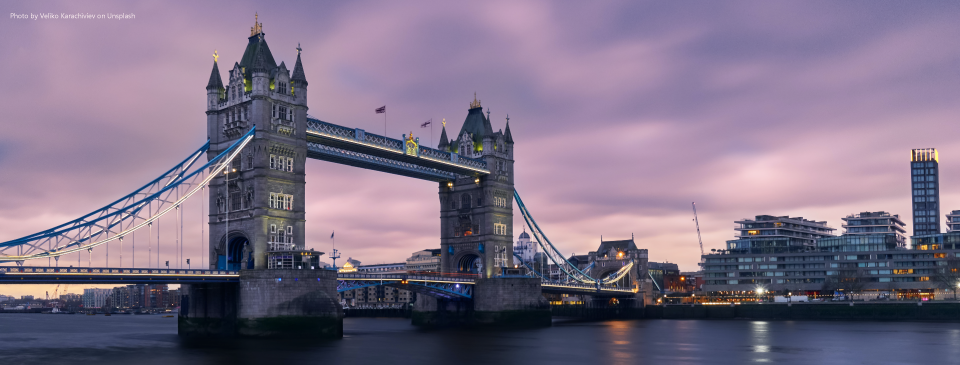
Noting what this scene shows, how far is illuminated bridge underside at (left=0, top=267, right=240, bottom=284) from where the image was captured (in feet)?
207

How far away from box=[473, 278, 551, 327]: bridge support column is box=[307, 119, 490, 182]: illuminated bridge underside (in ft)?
51.0

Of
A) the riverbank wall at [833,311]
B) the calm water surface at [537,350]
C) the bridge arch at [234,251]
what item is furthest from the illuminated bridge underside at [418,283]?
the riverbank wall at [833,311]

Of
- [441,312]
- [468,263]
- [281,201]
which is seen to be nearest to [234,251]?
[281,201]

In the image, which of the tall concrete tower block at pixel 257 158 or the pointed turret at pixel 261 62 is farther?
the pointed turret at pixel 261 62

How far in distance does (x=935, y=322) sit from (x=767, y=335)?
44.3 metres

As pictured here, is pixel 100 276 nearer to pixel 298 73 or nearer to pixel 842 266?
pixel 298 73

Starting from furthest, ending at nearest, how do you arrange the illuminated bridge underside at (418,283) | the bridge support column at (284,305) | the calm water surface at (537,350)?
the illuminated bridge underside at (418,283)
the bridge support column at (284,305)
the calm water surface at (537,350)

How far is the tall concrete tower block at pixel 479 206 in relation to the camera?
373 feet

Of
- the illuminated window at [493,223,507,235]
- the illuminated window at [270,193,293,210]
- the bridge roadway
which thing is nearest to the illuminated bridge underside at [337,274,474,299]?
the bridge roadway

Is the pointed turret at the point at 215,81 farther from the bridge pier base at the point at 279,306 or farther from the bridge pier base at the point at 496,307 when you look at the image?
the bridge pier base at the point at 496,307

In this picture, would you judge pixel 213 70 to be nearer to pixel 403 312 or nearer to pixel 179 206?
pixel 179 206

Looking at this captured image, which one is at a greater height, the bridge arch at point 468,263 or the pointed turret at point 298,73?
the pointed turret at point 298,73

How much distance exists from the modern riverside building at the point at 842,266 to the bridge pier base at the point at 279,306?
121 meters

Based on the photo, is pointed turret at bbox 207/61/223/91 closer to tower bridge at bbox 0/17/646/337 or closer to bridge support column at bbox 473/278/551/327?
tower bridge at bbox 0/17/646/337
